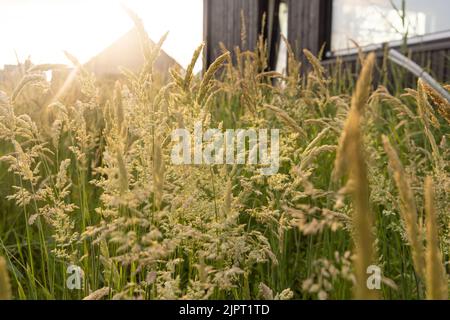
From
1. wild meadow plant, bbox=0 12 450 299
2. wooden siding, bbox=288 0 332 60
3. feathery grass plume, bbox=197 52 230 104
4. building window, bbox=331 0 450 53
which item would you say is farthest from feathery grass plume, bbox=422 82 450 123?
wooden siding, bbox=288 0 332 60

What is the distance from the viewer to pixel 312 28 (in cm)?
709

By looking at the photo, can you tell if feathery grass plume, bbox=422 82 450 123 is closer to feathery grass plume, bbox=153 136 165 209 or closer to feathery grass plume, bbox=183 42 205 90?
feathery grass plume, bbox=183 42 205 90

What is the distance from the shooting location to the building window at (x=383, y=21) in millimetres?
4953

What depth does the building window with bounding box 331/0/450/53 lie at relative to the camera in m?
4.95

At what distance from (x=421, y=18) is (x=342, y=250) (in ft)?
13.9

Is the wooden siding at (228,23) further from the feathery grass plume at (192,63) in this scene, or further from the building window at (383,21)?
the feathery grass plume at (192,63)

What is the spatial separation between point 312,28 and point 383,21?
4.76 feet

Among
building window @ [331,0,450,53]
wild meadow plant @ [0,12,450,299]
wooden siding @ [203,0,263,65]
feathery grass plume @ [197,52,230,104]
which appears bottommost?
wild meadow plant @ [0,12,450,299]

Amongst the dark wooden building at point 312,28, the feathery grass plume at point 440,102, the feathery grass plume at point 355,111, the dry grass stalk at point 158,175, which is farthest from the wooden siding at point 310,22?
the feathery grass plume at point 355,111

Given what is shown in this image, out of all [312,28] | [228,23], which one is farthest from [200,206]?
[228,23]
